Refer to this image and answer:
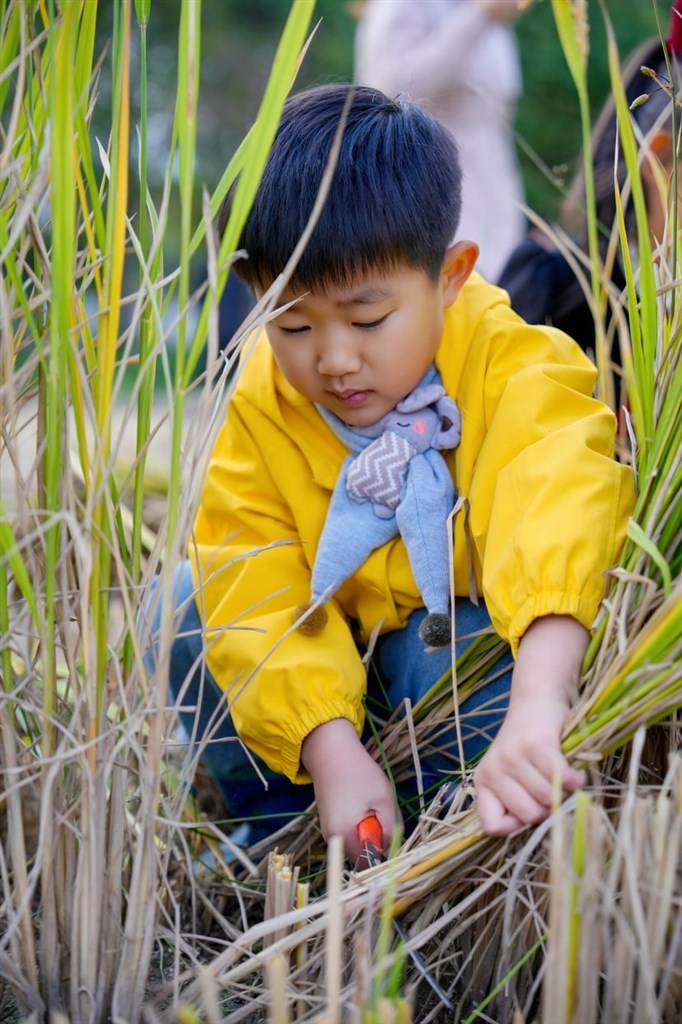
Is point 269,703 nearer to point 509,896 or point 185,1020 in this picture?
point 509,896

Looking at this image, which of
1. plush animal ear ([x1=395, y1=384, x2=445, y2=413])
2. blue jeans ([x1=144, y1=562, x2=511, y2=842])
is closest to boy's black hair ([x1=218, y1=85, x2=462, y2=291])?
plush animal ear ([x1=395, y1=384, x2=445, y2=413])

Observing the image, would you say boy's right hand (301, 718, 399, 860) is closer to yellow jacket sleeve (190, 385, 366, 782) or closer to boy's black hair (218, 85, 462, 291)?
yellow jacket sleeve (190, 385, 366, 782)

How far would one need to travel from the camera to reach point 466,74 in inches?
105

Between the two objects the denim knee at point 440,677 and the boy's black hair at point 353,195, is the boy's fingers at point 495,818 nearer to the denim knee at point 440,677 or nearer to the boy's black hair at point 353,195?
the denim knee at point 440,677

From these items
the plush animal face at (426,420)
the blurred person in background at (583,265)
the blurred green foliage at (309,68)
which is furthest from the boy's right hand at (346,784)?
the blurred green foliage at (309,68)

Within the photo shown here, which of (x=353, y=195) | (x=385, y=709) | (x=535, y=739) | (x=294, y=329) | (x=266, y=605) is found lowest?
(x=385, y=709)

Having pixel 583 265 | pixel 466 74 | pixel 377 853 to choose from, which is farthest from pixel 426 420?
pixel 466 74

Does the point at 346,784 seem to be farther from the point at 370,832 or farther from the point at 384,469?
the point at 384,469

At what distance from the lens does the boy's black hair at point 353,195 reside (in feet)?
3.84

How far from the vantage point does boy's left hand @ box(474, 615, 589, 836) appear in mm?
899

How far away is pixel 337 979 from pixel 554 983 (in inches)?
5.7

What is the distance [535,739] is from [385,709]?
500 mm

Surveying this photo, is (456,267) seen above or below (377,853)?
above

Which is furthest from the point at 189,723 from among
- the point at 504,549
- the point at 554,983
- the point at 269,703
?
the point at 554,983
